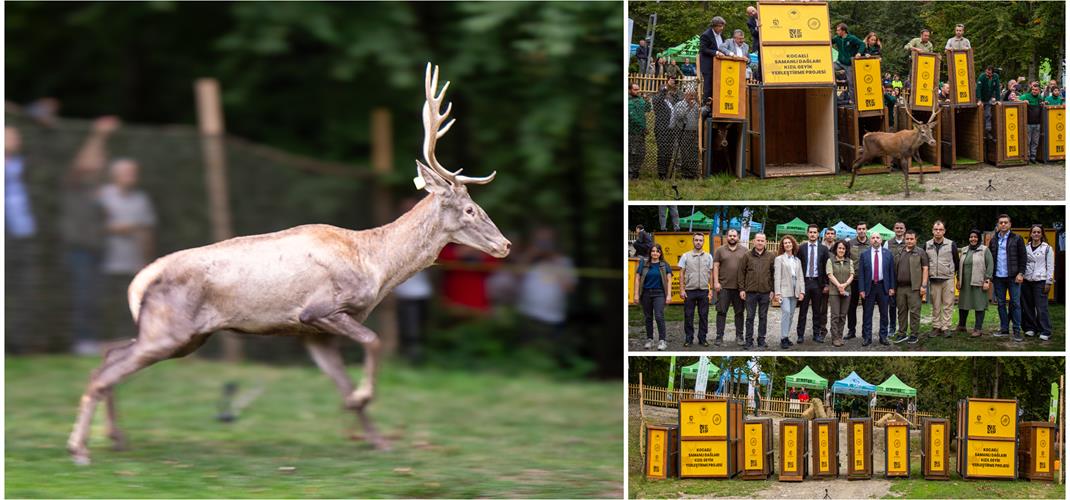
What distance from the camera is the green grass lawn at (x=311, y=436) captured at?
20.4 feet

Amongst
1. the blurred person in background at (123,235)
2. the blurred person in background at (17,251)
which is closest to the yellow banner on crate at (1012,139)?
the blurred person in background at (123,235)

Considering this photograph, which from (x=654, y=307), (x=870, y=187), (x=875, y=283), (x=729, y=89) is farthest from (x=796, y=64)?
(x=654, y=307)

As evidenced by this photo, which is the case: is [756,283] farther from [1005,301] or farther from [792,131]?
[1005,301]

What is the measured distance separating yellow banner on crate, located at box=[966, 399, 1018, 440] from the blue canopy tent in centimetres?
47

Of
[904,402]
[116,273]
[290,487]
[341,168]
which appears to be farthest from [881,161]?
[116,273]

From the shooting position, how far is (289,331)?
5.98 metres

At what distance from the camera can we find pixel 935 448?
6.02 metres

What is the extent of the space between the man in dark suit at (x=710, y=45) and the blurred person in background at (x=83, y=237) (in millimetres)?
5963

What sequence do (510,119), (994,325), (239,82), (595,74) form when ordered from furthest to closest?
(239,82) → (510,119) → (595,74) → (994,325)

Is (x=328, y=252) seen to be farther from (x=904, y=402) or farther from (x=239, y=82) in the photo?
(x=239, y=82)

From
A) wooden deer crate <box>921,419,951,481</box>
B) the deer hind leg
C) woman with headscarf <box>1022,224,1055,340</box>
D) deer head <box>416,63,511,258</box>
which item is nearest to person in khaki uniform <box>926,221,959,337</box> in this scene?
woman with headscarf <box>1022,224,1055,340</box>

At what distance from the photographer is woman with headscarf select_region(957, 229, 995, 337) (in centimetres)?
590

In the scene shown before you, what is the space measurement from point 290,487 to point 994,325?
3.45 metres

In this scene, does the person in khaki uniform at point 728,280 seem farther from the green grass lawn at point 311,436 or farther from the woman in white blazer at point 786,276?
the green grass lawn at point 311,436
